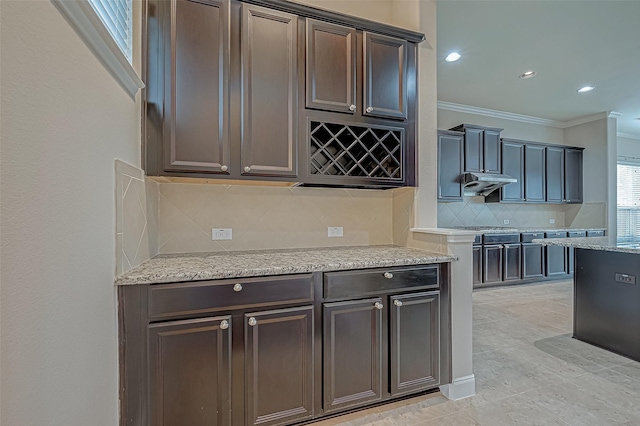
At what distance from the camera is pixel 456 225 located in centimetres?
495

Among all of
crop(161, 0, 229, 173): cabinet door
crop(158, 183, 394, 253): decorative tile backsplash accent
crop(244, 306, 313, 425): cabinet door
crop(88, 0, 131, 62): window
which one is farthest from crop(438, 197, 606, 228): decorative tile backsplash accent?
crop(88, 0, 131, 62): window

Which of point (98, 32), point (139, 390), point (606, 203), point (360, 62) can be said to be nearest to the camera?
point (98, 32)

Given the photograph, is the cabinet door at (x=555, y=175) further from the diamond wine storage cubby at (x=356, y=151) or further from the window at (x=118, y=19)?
the window at (x=118, y=19)

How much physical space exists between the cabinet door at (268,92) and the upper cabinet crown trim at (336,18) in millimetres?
39

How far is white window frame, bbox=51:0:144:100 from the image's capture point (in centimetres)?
90

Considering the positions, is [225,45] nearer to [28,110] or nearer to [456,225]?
[28,110]

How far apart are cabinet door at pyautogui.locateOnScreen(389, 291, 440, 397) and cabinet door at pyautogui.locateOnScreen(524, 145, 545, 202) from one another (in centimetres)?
446

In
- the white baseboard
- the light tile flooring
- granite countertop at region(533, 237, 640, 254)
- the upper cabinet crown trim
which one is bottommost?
the light tile flooring

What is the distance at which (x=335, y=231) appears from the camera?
2.43 meters

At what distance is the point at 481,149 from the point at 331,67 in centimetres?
366

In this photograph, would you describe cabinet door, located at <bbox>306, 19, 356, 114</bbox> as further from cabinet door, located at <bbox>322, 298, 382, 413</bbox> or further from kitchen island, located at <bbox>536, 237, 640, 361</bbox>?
kitchen island, located at <bbox>536, 237, 640, 361</bbox>

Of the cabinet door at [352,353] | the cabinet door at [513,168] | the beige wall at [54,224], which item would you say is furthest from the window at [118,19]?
the cabinet door at [513,168]

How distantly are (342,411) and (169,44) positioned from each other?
235 centimetres

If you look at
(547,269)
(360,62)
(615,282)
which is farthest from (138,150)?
(547,269)
